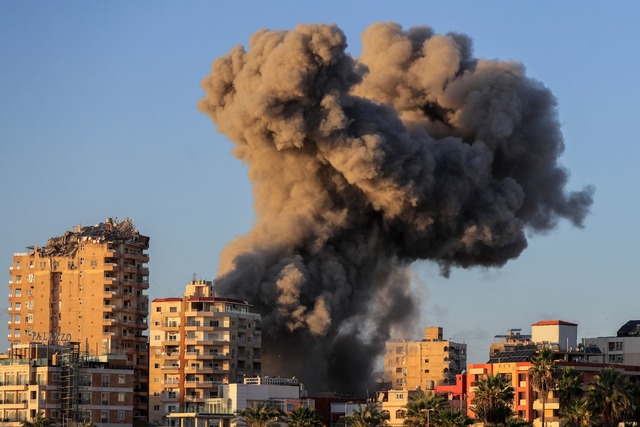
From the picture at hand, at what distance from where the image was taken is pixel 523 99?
422 feet

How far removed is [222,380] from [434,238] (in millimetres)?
21307

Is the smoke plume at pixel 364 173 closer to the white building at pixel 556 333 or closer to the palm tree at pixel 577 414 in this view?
the white building at pixel 556 333

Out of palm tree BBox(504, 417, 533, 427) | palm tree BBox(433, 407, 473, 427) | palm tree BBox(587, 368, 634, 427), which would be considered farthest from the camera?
palm tree BBox(587, 368, 634, 427)

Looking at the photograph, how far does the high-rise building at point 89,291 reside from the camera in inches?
4946

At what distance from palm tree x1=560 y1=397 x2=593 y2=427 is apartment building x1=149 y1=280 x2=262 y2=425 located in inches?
1176

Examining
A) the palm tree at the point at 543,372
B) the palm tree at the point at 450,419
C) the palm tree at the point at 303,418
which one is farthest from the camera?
the palm tree at the point at 303,418

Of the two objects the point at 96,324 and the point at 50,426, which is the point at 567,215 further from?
the point at 50,426

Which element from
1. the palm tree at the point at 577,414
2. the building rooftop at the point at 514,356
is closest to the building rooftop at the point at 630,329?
the building rooftop at the point at 514,356

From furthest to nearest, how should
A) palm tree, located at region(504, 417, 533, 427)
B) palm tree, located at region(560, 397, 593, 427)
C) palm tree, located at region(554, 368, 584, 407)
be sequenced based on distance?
palm tree, located at region(554, 368, 584, 407) < palm tree, located at region(504, 417, 533, 427) < palm tree, located at region(560, 397, 593, 427)

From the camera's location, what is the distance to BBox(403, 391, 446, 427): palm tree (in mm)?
91250

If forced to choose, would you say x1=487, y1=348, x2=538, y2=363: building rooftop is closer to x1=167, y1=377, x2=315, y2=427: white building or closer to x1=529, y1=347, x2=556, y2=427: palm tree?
x1=529, y1=347, x2=556, y2=427: palm tree

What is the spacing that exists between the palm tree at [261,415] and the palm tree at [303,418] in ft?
5.03

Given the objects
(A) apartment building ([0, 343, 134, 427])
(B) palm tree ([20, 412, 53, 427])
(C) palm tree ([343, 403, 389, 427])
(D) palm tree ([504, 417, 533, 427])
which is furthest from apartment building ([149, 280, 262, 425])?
(D) palm tree ([504, 417, 533, 427])

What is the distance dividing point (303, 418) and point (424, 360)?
5190 centimetres
